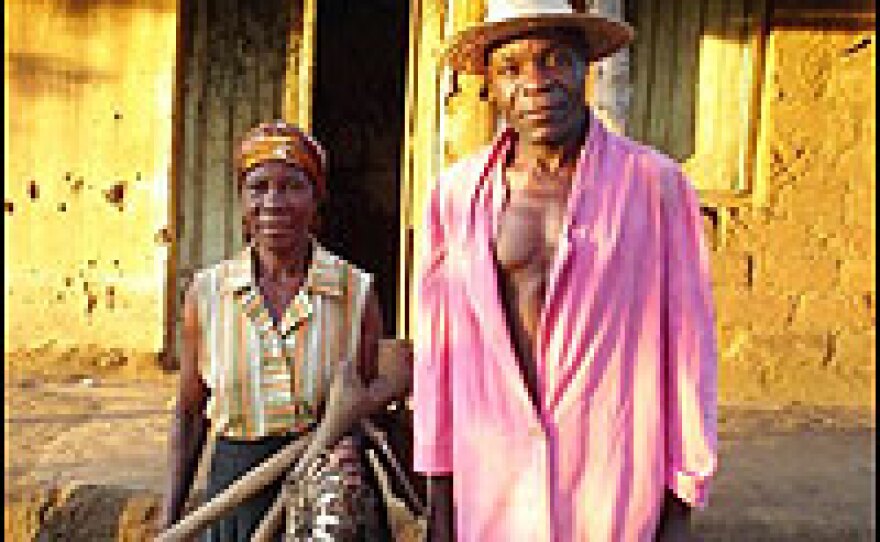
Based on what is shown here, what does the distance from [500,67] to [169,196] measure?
4501 millimetres

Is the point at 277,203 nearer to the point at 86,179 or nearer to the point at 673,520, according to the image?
the point at 673,520

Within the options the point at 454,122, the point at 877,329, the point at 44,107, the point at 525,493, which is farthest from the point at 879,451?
the point at 44,107

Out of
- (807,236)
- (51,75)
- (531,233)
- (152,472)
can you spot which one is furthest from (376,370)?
(51,75)

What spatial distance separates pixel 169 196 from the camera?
19.0 ft

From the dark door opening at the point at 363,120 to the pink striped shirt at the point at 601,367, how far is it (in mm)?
5925

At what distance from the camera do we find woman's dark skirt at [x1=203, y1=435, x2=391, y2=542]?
206cm

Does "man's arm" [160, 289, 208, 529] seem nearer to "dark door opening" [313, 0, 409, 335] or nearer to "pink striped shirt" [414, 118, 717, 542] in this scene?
"pink striped shirt" [414, 118, 717, 542]

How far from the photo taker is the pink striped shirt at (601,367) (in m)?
1.60

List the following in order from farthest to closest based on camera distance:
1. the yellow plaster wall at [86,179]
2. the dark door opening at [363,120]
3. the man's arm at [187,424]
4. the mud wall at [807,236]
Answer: the dark door opening at [363,120]
the yellow plaster wall at [86,179]
the mud wall at [807,236]
the man's arm at [187,424]

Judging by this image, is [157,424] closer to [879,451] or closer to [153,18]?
[153,18]

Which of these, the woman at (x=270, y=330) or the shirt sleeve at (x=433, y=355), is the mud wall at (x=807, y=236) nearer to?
the woman at (x=270, y=330)

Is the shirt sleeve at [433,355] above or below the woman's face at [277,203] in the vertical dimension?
below

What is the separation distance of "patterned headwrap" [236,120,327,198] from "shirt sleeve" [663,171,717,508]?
873 mm

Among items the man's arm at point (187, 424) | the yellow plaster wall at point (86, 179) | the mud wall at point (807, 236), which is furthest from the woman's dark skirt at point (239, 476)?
the mud wall at point (807, 236)
